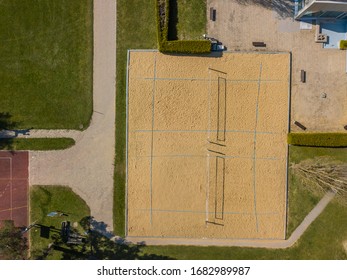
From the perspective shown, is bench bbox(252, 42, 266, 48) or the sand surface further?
the sand surface

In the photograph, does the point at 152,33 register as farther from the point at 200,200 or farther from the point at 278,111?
the point at 200,200

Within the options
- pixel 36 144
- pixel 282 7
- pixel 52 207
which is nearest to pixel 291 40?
pixel 282 7

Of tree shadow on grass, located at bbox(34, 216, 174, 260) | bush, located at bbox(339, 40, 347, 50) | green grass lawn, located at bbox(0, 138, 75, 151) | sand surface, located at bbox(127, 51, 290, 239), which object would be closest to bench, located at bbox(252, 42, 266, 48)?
sand surface, located at bbox(127, 51, 290, 239)

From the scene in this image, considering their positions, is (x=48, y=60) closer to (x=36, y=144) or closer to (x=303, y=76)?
(x=36, y=144)

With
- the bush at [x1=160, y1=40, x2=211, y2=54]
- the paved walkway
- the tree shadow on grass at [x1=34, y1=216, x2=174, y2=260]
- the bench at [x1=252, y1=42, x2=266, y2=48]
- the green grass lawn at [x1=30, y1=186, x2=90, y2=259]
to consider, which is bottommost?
the tree shadow on grass at [x1=34, y1=216, x2=174, y2=260]

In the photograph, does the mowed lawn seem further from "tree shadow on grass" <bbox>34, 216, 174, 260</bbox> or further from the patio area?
the patio area
